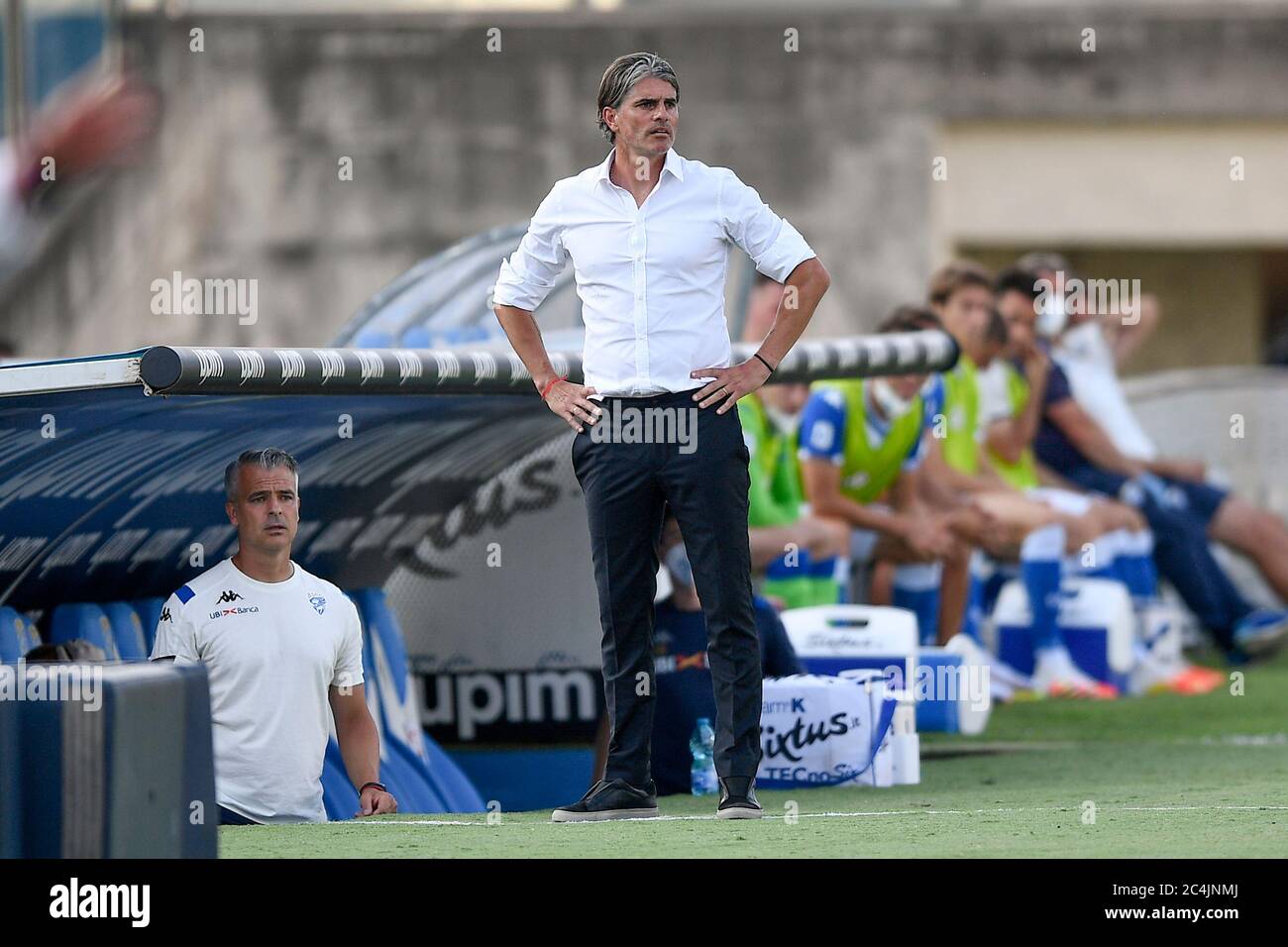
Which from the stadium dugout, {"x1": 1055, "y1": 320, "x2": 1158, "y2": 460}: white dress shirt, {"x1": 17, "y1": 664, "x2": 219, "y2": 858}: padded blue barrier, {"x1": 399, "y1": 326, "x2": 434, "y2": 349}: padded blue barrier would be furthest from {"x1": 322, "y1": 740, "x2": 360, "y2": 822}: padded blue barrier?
{"x1": 1055, "y1": 320, "x2": 1158, "y2": 460}: white dress shirt

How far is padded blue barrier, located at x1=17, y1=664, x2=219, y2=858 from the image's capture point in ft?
15.6

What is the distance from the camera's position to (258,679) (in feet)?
23.1

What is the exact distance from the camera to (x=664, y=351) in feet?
20.3

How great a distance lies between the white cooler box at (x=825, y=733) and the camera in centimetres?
821

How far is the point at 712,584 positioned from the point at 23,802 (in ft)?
6.41

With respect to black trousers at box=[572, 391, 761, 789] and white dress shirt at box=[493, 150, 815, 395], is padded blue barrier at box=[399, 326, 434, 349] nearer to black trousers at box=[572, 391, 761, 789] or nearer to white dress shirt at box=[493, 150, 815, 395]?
white dress shirt at box=[493, 150, 815, 395]

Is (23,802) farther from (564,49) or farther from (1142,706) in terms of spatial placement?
(564,49)

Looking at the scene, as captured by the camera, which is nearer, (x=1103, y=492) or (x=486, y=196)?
(x=1103, y=492)

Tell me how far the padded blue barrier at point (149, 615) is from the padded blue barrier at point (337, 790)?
0.65 metres
